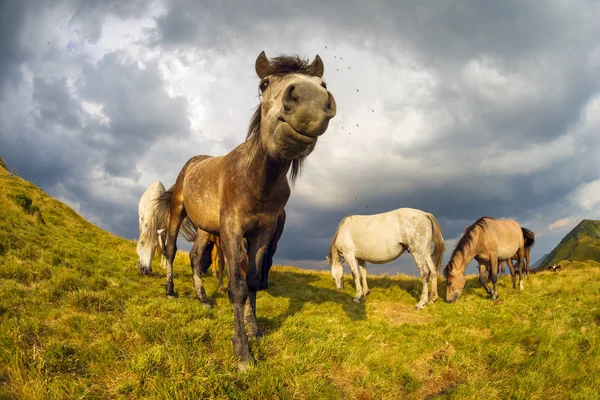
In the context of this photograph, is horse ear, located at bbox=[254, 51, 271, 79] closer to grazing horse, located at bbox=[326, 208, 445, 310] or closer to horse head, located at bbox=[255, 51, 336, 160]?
horse head, located at bbox=[255, 51, 336, 160]

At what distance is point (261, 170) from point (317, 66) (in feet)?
5.09

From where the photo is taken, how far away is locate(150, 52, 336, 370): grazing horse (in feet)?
10.6

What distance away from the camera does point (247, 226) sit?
453 cm

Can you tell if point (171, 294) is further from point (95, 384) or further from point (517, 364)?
point (517, 364)

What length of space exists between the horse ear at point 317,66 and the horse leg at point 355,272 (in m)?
7.34

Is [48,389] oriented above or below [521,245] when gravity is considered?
below

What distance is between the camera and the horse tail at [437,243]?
1074 centimetres

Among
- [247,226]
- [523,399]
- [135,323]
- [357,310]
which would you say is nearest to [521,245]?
[357,310]

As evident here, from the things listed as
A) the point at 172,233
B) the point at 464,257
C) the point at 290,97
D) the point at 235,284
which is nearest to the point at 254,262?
the point at 235,284

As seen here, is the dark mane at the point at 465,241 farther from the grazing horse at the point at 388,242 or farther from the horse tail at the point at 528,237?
the horse tail at the point at 528,237

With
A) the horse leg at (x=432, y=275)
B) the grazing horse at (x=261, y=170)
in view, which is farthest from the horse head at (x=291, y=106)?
the horse leg at (x=432, y=275)

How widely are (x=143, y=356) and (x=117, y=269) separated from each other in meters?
6.88

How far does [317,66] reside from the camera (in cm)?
425

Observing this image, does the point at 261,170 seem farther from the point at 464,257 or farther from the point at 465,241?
the point at 465,241
